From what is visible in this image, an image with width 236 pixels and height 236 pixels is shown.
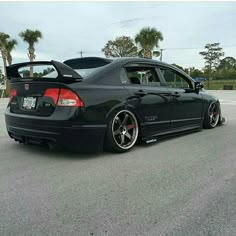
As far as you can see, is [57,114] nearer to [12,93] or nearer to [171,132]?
[12,93]

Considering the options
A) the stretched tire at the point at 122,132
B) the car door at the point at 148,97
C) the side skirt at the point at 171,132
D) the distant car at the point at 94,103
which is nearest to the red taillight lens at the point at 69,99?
the distant car at the point at 94,103

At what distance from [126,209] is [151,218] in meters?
0.26

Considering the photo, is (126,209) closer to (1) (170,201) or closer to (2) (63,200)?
(1) (170,201)

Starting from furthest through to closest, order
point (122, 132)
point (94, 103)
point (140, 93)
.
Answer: point (140, 93) → point (122, 132) → point (94, 103)

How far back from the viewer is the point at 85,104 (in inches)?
155

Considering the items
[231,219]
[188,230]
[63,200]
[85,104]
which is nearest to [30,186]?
[63,200]

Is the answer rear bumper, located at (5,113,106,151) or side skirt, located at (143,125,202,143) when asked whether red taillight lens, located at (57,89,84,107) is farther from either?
side skirt, located at (143,125,202,143)

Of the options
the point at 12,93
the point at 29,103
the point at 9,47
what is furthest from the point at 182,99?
the point at 9,47

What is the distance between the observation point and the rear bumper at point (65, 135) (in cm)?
388

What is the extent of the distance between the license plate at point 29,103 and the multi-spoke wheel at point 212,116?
3907mm

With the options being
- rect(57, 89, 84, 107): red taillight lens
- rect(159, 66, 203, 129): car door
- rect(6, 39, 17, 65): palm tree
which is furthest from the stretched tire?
rect(6, 39, 17, 65): palm tree

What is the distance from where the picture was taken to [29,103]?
165 inches

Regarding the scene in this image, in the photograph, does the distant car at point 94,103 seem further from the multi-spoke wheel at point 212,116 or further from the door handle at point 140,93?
the multi-spoke wheel at point 212,116

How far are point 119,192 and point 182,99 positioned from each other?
10.2ft
